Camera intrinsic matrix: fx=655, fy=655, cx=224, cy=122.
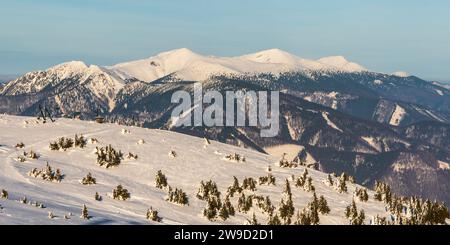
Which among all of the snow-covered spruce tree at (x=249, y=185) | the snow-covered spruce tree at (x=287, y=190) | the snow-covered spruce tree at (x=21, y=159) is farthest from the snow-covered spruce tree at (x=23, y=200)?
the snow-covered spruce tree at (x=287, y=190)

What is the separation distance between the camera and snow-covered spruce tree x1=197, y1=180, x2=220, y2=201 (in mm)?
60656

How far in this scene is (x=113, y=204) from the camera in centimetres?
5053

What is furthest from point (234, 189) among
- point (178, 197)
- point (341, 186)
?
point (341, 186)

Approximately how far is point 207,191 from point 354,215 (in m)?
13.8

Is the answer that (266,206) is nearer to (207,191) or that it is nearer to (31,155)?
(207,191)

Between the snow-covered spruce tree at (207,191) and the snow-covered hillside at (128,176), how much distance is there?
790 millimetres

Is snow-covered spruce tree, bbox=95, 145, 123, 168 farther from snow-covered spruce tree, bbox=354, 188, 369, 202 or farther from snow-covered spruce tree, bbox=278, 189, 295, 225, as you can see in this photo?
snow-covered spruce tree, bbox=354, 188, 369, 202

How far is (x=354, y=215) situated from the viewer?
5978 centimetres

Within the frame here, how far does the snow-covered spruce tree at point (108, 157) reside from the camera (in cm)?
6869

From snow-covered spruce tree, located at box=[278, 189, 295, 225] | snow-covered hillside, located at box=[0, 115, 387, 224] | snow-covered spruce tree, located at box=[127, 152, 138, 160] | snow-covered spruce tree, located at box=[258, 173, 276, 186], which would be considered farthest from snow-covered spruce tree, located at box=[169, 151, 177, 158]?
snow-covered spruce tree, located at box=[278, 189, 295, 225]
